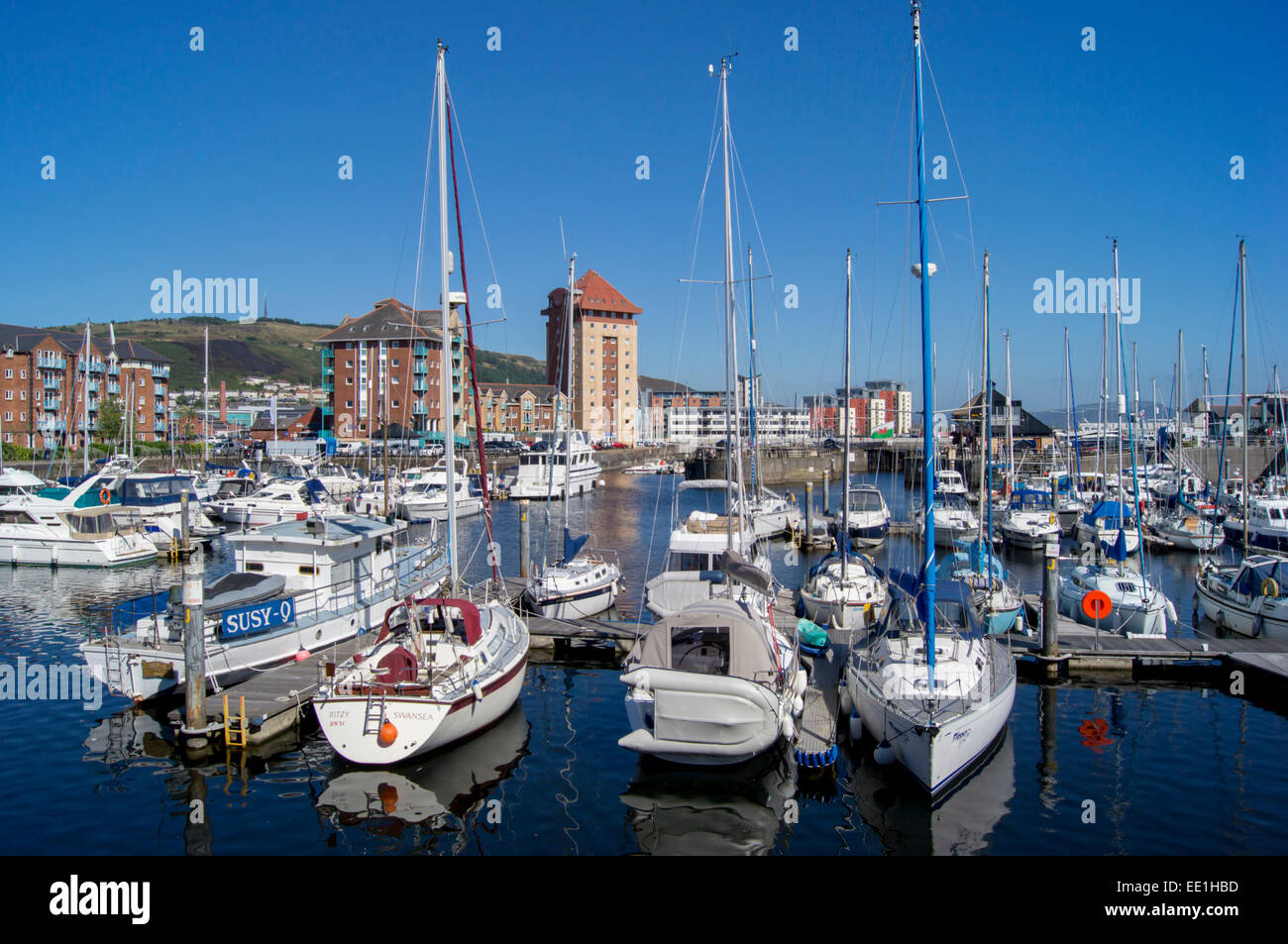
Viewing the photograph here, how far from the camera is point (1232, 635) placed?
27172 mm

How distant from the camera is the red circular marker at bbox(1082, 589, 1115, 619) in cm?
2233

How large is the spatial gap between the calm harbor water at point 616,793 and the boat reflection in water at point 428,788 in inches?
1.9

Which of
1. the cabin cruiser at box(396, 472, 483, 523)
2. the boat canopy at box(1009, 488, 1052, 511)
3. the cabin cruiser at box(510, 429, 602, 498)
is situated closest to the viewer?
the boat canopy at box(1009, 488, 1052, 511)

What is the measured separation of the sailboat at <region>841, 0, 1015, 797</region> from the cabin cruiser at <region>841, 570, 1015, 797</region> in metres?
0.02

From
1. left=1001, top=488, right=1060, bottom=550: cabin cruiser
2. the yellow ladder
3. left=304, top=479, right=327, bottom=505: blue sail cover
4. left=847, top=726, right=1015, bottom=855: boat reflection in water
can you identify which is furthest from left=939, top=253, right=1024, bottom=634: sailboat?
left=304, top=479, right=327, bottom=505: blue sail cover

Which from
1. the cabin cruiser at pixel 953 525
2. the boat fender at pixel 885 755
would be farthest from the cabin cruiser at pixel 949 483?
the boat fender at pixel 885 755

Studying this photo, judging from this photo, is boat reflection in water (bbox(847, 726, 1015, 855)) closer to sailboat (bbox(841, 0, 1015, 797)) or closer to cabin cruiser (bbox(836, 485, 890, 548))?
sailboat (bbox(841, 0, 1015, 797))

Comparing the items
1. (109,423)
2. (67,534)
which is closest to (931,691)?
(67,534)

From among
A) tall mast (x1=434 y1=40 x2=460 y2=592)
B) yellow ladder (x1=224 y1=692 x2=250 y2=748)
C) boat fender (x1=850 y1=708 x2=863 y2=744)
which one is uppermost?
tall mast (x1=434 y1=40 x2=460 y2=592)

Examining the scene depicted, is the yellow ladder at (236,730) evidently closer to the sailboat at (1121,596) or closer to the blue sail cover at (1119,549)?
the sailboat at (1121,596)

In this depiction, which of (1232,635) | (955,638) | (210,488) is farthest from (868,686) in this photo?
(210,488)

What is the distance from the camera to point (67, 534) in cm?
3934

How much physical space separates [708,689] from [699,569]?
13268mm

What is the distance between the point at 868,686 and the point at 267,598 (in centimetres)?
1456
